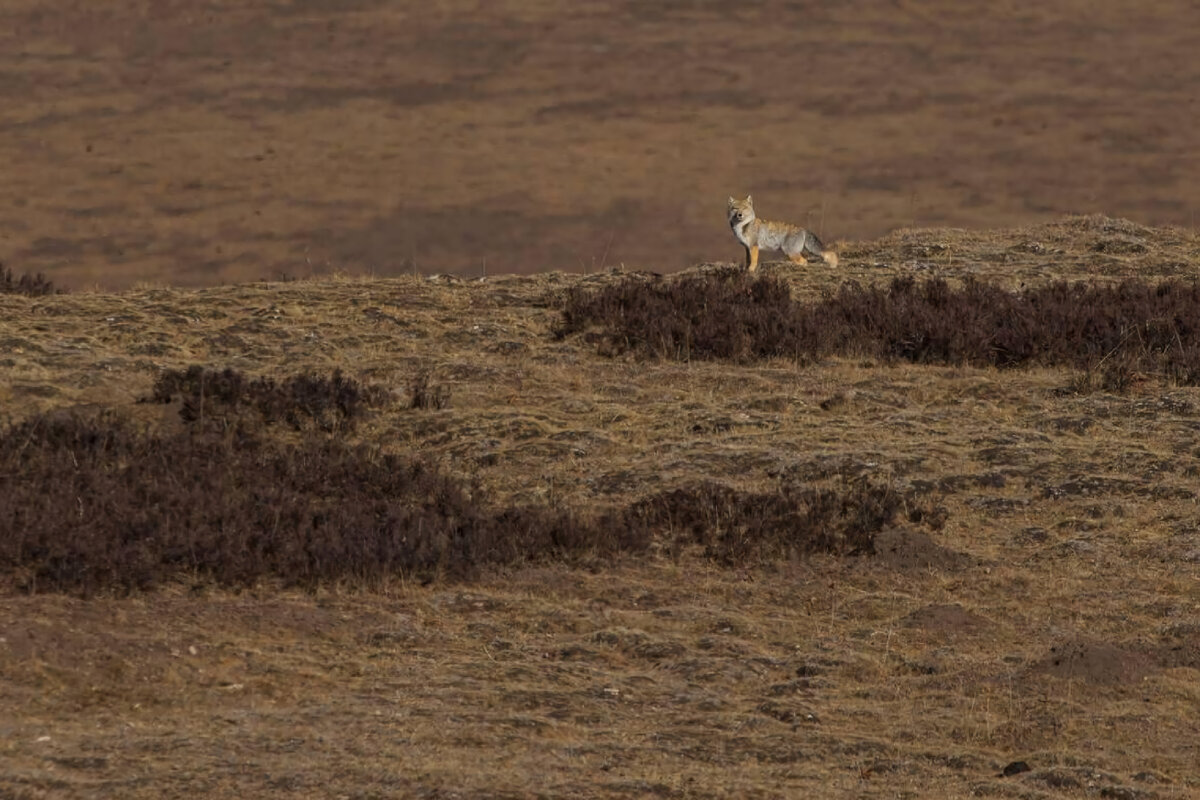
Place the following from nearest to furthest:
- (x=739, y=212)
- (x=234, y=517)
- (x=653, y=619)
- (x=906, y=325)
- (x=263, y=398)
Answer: (x=653, y=619) < (x=234, y=517) < (x=263, y=398) < (x=906, y=325) < (x=739, y=212)

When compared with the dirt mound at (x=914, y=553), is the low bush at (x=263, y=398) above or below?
above

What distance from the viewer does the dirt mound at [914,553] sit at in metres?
12.5

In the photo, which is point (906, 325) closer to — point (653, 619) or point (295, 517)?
point (653, 619)

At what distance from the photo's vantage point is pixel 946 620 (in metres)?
11.6

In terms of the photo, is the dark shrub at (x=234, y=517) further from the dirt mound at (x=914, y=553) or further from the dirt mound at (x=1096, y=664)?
the dirt mound at (x=1096, y=664)

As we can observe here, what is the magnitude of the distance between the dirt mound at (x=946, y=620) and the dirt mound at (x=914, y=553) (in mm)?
750

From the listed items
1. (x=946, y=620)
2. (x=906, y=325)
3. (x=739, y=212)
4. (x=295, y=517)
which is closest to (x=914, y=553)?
(x=946, y=620)

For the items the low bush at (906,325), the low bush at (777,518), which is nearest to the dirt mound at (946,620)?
the low bush at (777,518)

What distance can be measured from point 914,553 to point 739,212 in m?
7.91

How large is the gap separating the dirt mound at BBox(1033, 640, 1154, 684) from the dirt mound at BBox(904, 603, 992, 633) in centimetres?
63

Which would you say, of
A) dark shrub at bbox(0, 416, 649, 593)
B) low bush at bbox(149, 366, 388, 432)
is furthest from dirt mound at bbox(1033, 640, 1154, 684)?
low bush at bbox(149, 366, 388, 432)

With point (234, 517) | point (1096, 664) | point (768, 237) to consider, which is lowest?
point (1096, 664)

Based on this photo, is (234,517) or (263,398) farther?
(263,398)

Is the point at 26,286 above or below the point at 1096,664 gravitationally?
above
